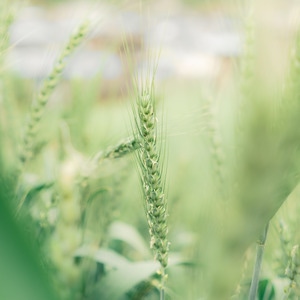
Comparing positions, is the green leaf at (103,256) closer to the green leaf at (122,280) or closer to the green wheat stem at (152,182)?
the green leaf at (122,280)

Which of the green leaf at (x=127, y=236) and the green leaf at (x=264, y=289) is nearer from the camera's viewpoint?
the green leaf at (x=264, y=289)

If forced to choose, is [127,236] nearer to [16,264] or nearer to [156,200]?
[156,200]

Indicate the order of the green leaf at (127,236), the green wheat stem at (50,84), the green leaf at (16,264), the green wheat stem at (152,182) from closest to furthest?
the green leaf at (16,264), the green wheat stem at (152,182), the green wheat stem at (50,84), the green leaf at (127,236)

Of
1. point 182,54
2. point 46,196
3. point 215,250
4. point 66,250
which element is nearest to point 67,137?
point 46,196

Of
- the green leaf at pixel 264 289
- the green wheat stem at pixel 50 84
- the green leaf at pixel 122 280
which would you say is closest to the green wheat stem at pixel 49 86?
the green wheat stem at pixel 50 84

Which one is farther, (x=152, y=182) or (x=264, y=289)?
(x=264, y=289)

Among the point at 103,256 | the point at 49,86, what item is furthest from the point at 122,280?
the point at 49,86

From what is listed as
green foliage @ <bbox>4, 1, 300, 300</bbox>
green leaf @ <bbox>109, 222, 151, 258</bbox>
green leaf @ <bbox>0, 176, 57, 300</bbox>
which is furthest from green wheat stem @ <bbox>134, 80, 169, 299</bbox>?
green leaf @ <bbox>109, 222, 151, 258</bbox>

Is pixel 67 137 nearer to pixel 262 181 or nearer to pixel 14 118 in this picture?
pixel 14 118

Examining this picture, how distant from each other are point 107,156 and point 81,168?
0.16ft

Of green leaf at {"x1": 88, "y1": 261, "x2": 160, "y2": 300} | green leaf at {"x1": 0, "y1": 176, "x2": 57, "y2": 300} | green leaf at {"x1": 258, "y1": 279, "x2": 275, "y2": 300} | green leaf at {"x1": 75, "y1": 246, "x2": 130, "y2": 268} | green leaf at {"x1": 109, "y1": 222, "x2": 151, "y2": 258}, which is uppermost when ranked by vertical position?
green leaf at {"x1": 109, "y1": 222, "x2": 151, "y2": 258}

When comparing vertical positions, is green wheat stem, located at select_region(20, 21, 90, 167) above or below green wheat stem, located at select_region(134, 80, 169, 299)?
above

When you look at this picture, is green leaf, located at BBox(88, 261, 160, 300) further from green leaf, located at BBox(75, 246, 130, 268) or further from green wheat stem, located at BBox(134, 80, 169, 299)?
green wheat stem, located at BBox(134, 80, 169, 299)

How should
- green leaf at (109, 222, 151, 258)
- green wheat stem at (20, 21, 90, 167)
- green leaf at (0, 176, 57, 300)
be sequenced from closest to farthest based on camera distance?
green leaf at (0, 176, 57, 300), green wheat stem at (20, 21, 90, 167), green leaf at (109, 222, 151, 258)
